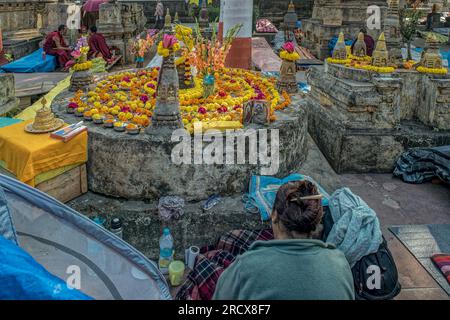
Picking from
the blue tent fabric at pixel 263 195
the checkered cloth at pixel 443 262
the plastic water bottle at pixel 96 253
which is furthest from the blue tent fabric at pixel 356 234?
the plastic water bottle at pixel 96 253

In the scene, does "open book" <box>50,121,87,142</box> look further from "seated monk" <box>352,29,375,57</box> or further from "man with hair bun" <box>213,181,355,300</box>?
"seated monk" <box>352,29,375,57</box>

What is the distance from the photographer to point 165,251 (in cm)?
421

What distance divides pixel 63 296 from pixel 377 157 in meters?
5.19

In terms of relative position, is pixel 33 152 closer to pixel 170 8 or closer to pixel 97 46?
pixel 97 46

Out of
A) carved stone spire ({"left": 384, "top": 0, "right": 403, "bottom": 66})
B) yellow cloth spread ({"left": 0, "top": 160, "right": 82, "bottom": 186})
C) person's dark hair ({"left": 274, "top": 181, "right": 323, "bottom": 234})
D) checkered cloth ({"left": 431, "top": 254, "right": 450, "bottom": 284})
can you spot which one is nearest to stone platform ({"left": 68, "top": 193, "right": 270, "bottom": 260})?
yellow cloth spread ({"left": 0, "top": 160, "right": 82, "bottom": 186})

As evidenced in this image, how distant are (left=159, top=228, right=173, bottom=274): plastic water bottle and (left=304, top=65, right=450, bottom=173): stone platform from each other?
2974mm

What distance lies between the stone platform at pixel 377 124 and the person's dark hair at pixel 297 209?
3677mm

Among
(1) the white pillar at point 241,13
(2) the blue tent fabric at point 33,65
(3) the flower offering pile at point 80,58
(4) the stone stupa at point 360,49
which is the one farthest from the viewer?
(2) the blue tent fabric at point 33,65

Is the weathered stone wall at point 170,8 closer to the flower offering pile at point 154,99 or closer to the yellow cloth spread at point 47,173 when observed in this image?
the flower offering pile at point 154,99

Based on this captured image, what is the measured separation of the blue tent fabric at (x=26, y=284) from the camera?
197 cm

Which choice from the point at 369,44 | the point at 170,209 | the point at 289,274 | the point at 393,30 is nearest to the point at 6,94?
the point at 170,209

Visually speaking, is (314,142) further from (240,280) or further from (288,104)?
(240,280)

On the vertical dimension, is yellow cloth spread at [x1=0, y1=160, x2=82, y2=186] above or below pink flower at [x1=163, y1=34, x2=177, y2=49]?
below

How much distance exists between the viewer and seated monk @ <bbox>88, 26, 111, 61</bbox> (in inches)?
468
